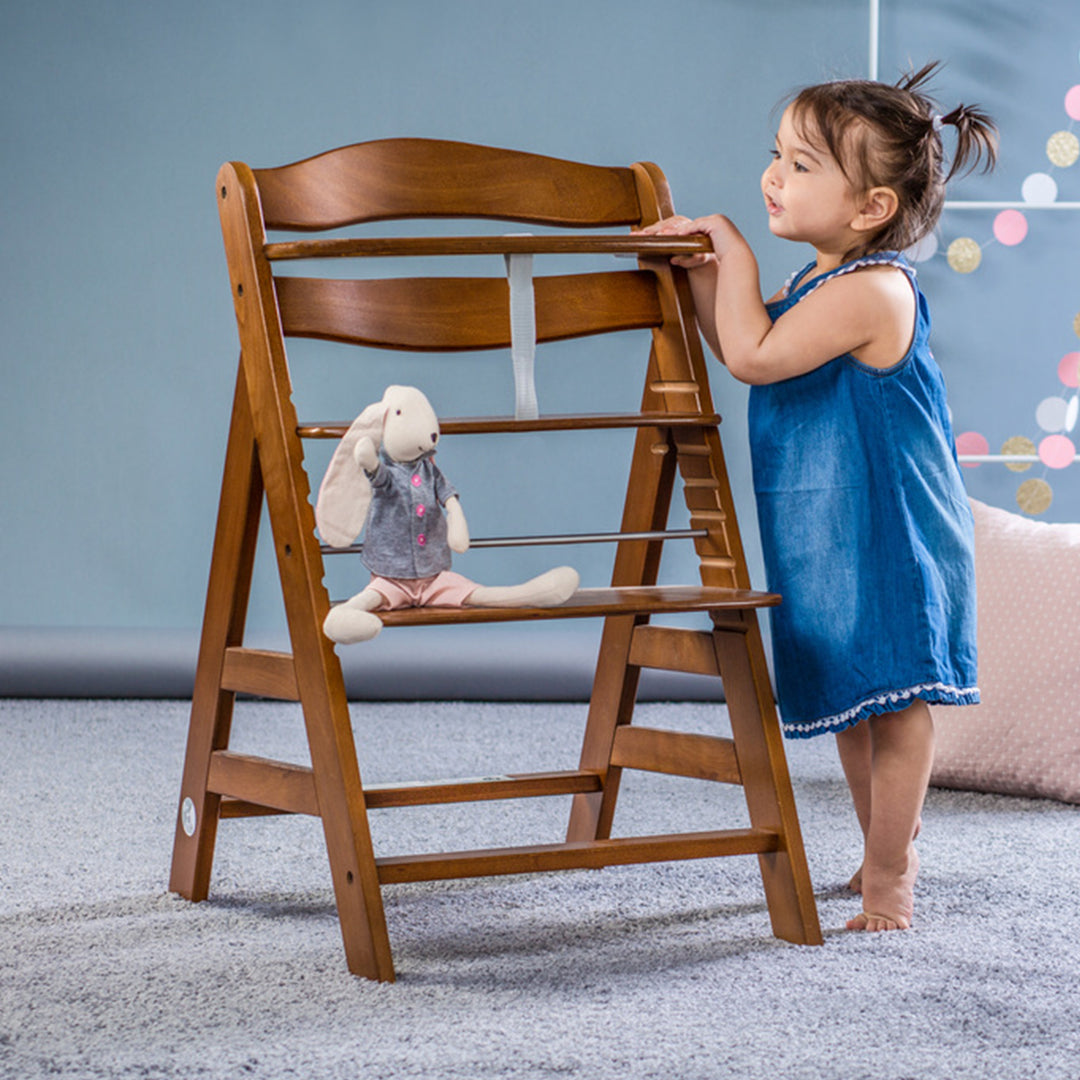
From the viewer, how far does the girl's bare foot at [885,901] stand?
1.32 metres

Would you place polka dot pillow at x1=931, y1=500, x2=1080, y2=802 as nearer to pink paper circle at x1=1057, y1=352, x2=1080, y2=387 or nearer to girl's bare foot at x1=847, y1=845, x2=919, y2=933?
girl's bare foot at x1=847, y1=845, x2=919, y2=933

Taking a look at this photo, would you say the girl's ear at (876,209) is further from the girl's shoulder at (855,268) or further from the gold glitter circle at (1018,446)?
the gold glitter circle at (1018,446)

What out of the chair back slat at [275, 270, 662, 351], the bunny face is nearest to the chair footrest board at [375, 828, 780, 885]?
the bunny face

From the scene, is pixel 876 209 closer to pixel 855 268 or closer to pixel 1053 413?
pixel 855 268

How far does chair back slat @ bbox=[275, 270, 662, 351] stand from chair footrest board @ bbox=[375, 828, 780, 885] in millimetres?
439

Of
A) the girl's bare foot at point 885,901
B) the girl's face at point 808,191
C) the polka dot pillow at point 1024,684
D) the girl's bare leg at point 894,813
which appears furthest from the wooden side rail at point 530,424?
the polka dot pillow at point 1024,684

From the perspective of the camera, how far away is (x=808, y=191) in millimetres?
1372

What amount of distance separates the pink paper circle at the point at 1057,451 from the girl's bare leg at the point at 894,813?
159cm

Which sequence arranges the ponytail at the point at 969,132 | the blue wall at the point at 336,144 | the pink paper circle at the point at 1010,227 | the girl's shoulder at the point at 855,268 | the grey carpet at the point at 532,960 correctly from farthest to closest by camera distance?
the blue wall at the point at 336,144, the pink paper circle at the point at 1010,227, the ponytail at the point at 969,132, the girl's shoulder at the point at 855,268, the grey carpet at the point at 532,960

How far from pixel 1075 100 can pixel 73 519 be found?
2.19 m

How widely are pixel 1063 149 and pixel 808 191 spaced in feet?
5.67

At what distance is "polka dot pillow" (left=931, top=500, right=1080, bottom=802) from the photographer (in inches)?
71.9

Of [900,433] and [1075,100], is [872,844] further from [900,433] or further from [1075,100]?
[1075,100]

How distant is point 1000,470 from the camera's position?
298 cm
